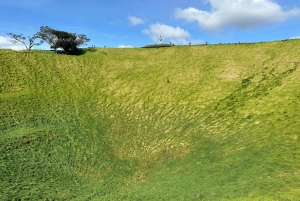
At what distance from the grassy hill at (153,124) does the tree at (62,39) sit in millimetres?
3887

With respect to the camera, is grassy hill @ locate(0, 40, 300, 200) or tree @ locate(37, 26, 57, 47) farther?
tree @ locate(37, 26, 57, 47)

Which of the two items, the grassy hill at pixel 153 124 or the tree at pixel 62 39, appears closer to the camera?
the grassy hill at pixel 153 124

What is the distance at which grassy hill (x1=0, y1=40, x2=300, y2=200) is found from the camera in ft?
84.5

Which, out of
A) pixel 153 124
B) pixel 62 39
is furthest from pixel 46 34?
pixel 153 124

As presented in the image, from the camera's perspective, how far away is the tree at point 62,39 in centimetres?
5981

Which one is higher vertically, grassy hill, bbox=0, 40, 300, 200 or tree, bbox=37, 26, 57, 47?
tree, bbox=37, 26, 57, 47

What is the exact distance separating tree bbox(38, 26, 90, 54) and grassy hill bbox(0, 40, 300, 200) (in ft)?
12.8

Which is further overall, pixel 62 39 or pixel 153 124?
pixel 62 39

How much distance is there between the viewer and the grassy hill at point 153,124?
84.5ft

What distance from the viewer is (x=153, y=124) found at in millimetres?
40125

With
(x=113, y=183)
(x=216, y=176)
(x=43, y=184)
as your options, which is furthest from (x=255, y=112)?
(x=43, y=184)

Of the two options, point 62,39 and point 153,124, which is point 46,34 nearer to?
→ point 62,39

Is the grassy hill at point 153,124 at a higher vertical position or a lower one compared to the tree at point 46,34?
lower

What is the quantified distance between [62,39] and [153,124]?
36.1 meters
